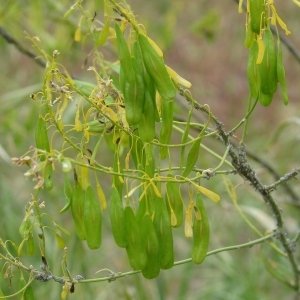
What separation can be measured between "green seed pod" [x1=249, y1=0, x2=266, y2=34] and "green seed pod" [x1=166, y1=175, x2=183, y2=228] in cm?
16

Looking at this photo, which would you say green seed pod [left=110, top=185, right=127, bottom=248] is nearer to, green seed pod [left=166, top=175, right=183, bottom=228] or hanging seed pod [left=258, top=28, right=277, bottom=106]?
green seed pod [left=166, top=175, right=183, bottom=228]

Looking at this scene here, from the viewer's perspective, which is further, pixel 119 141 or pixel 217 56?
pixel 217 56

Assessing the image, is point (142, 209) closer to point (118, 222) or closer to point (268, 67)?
point (118, 222)

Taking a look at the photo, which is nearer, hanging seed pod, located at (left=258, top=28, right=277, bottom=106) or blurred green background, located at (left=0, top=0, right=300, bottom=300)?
hanging seed pod, located at (left=258, top=28, right=277, bottom=106)

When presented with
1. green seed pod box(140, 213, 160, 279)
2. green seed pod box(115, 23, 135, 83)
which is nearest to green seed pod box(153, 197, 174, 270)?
green seed pod box(140, 213, 160, 279)

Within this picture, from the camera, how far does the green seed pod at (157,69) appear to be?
0.51m

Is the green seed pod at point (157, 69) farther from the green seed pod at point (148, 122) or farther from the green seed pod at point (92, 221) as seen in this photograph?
the green seed pod at point (92, 221)

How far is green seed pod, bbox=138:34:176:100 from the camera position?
515 mm

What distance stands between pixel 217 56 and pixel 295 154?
1872mm

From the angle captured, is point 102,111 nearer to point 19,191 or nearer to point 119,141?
point 119,141

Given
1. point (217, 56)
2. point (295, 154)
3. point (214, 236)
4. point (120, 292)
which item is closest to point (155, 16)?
point (217, 56)

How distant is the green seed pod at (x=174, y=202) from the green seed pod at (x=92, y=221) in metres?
0.06

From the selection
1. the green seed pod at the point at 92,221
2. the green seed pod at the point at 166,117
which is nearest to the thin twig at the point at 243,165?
the green seed pod at the point at 166,117

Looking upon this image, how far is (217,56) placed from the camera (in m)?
3.81
